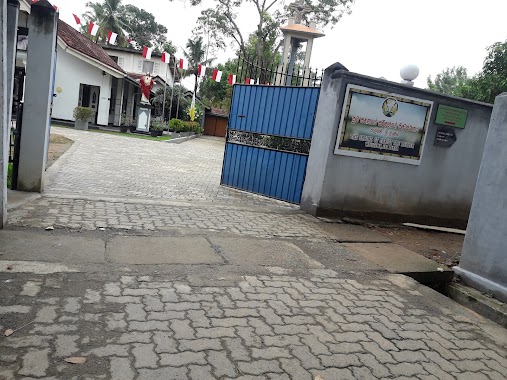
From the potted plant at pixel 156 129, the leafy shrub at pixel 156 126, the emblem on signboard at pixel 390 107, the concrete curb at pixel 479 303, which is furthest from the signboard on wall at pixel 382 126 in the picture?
the leafy shrub at pixel 156 126

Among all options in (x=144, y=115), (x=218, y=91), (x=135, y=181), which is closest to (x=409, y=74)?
(x=135, y=181)

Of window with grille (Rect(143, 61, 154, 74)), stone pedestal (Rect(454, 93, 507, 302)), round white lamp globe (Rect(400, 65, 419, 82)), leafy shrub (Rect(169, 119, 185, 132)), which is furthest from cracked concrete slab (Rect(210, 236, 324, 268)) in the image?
window with grille (Rect(143, 61, 154, 74))

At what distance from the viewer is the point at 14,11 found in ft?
15.1

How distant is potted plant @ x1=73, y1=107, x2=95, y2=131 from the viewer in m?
21.4

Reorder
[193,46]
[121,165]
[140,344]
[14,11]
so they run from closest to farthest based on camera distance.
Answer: [140,344]
[14,11]
[121,165]
[193,46]

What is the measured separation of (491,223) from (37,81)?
6.12 meters

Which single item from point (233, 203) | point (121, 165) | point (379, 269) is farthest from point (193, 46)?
point (379, 269)

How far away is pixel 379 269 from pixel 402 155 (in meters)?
3.30

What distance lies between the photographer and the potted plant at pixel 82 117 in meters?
21.4

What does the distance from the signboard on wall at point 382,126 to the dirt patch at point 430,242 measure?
1.29m

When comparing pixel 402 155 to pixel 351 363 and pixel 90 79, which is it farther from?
pixel 90 79

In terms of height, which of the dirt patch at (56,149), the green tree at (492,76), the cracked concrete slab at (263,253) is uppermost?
the green tree at (492,76)

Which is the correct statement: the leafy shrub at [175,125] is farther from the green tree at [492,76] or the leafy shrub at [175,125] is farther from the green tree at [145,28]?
the green tree at [145,28]

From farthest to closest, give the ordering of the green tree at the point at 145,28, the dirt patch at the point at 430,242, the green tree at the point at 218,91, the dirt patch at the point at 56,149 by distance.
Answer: the green tree at the point at 145,28 < the green tree at the point at 218,91 < the dirt patch at the point at 56,149 < the dirt patch at the point at 430,242
